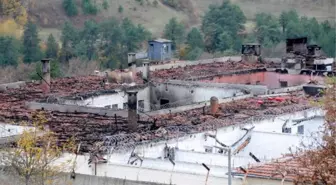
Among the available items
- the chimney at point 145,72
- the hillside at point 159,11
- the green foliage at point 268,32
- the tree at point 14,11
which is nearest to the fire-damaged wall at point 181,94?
the chimney at point 145,72

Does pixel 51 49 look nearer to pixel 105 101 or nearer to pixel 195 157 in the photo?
pixel 105 101

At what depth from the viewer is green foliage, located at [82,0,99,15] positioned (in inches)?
3521

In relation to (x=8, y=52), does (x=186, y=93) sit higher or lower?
lower

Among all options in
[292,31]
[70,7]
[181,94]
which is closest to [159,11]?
[70,7]

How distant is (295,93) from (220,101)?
15.2 feet

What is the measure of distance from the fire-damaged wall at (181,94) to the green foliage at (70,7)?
4451 cm

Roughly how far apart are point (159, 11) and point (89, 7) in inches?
311

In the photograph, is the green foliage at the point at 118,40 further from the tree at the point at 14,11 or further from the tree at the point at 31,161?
the tree at the point at 31,161

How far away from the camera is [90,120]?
34.3 metres

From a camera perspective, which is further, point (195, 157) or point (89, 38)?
point (89, 38)

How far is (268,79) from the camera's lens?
4988 cm

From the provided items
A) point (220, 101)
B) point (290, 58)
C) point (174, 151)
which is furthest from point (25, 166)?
point (290, 58)

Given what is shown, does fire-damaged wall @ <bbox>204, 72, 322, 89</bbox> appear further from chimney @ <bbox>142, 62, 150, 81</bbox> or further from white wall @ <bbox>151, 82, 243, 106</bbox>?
white wall @ <bbox>151, 82, 243, 106</bbox>

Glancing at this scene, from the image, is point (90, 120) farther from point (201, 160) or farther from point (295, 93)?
point (295, 93)
